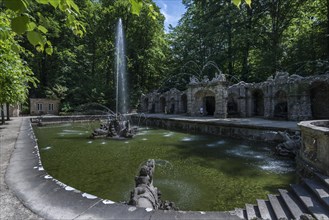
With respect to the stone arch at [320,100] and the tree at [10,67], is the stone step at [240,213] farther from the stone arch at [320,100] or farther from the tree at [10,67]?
the stone arch at [320,100]

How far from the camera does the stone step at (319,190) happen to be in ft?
14.2

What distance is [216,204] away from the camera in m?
5.84

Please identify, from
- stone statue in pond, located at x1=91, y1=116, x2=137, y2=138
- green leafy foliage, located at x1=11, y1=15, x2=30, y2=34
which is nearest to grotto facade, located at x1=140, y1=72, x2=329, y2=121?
stone statue in pond, located at x1=91, y1=116, x2=137, y2=138

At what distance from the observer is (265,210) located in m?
4.77

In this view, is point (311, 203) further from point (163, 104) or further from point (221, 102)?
point (163, 104)

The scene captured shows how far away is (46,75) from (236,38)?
106 feet

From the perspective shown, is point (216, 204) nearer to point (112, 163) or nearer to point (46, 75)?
point (112, 163)

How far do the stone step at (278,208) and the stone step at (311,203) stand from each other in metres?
0.39

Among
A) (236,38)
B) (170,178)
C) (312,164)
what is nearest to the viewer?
(312,164)

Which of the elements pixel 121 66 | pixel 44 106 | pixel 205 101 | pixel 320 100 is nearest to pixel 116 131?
pixel 205 101

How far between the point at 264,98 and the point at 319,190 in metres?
17.7

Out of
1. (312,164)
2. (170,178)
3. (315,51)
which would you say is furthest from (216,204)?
(315,51)

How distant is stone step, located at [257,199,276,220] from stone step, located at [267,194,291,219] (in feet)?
0.27

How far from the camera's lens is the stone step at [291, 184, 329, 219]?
3989mm
